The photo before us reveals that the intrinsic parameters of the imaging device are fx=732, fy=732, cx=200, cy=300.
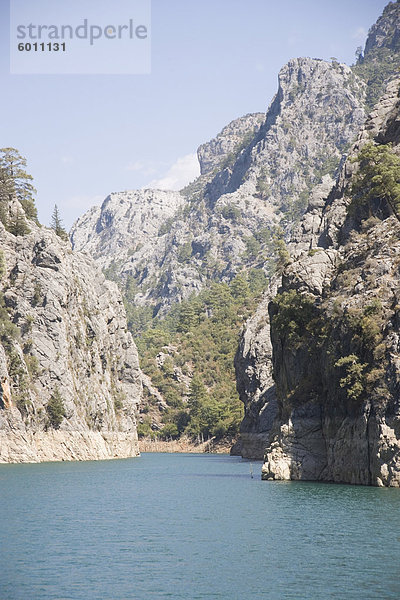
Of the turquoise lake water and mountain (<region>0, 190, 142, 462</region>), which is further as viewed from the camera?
mountain (<region>0, 190, 142, 462</region>)

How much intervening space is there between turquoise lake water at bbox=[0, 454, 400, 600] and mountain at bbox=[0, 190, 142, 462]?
37497 millimetres

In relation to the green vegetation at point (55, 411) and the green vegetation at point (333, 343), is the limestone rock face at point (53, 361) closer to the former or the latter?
the green vegetation at point (55, 411)

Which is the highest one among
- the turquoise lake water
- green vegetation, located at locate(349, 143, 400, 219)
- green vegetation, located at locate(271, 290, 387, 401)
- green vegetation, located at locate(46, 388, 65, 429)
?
green vegetation, located at locate(349, 143, 400, 219)

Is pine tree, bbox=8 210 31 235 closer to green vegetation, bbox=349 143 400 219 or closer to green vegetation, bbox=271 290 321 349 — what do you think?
green vegetation, bbox=349 143 400 219

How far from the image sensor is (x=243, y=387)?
153750mm

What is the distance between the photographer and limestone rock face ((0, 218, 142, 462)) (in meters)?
109

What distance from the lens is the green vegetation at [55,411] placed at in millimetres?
114312

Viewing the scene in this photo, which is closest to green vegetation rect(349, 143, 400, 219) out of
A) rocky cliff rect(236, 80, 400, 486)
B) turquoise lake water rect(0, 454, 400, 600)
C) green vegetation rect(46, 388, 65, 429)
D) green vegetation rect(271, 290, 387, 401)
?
rocky cliff rect(236, 80, 400, 486)

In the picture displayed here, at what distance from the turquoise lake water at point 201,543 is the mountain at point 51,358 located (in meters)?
37.5

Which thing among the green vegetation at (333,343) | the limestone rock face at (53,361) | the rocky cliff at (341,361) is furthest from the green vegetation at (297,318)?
the limestone rock face at (53,361)

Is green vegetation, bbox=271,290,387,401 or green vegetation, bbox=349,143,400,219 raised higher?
green vegetation, bbox=349,143,400,219

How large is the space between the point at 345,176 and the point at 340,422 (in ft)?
204

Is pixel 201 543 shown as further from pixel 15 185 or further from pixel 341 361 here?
pixel 15 185

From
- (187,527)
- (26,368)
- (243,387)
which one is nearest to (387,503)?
(187,527)
